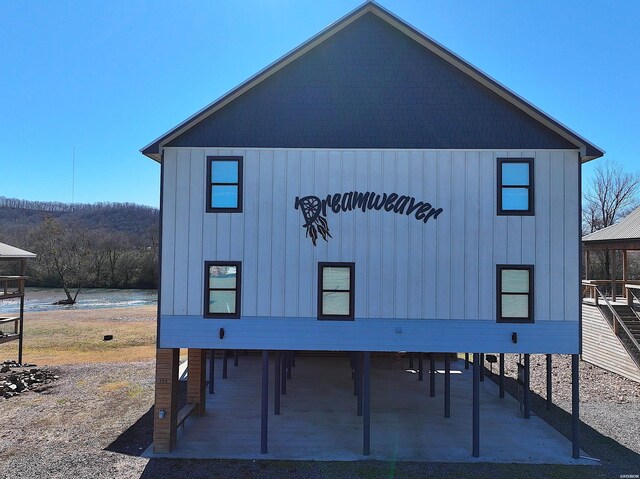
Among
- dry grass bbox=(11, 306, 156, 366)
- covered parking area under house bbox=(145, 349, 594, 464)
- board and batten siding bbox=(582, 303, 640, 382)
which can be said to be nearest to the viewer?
covered parking area under house bbox=(145, 349, 594, 464)

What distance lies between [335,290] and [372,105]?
4.42m

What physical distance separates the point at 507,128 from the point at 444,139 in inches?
59.2

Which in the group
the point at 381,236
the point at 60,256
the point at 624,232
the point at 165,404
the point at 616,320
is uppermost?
the point at 624,232

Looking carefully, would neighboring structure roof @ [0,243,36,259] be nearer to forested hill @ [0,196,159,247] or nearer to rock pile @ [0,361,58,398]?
rock pile @ [0,361,58,398]

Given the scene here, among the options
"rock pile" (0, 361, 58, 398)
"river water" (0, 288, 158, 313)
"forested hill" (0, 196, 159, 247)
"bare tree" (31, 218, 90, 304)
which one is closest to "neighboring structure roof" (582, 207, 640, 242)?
"rock pile" (0, 361, 58, 398)

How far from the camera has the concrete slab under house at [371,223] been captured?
9320 mm

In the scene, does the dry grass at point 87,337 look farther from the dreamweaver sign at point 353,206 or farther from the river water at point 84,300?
the dreamweaver sign at point 353,206

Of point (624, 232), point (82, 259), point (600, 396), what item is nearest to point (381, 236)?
point (600, 396)

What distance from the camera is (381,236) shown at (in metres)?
9.41

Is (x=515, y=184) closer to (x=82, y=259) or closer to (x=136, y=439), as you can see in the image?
(x=136, y=439)

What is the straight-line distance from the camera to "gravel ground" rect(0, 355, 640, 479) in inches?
339

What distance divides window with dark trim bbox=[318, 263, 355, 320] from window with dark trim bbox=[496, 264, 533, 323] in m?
3.43

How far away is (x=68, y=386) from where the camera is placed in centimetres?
1442

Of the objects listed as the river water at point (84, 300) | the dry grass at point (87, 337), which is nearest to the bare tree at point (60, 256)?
the river water at point (84, 300)
